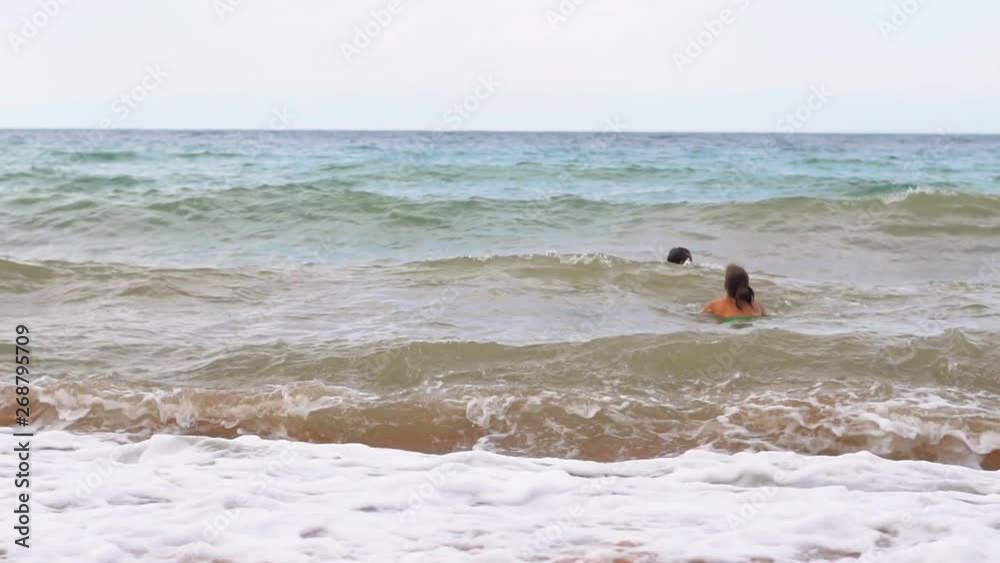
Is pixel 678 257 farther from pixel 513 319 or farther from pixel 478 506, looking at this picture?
pixel 478 506

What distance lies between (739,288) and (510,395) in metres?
3.11

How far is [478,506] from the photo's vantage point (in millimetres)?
4098

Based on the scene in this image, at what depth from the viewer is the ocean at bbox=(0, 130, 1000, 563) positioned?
3810mm

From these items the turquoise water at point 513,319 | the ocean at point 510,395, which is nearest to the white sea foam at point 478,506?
the ocean at point 510,395

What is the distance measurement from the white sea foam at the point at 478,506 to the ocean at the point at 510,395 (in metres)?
0.02

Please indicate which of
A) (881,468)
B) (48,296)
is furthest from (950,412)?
(48,296)

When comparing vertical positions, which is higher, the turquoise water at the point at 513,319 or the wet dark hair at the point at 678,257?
the wet dark hair at the point at 678,257

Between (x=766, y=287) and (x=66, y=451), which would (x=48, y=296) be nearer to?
(x=66, y=451)

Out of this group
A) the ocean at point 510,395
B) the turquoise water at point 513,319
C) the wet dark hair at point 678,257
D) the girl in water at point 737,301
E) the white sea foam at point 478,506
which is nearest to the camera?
the white sea foam at point 478,506

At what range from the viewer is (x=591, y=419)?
5727 millimetres

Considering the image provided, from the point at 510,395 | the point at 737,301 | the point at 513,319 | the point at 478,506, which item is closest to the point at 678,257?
the point at 737,301

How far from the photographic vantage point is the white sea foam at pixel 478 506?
3.57m

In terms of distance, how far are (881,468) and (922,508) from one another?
0.71 metres

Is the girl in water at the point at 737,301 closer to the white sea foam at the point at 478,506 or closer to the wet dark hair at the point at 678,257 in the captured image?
the wet dark hair at the point at 678,257
